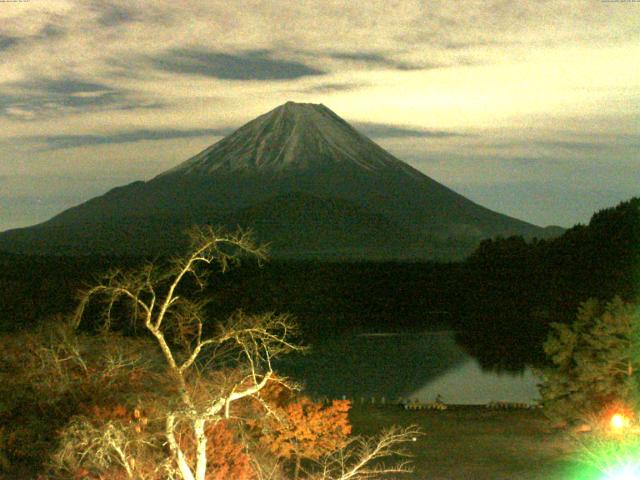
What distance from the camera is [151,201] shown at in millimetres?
148625

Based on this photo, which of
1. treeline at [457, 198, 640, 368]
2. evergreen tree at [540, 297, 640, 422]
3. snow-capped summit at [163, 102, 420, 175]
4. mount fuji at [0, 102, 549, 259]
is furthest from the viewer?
snow-capped summit at [163, 102, 420, 175]

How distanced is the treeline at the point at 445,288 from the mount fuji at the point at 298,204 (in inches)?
2195

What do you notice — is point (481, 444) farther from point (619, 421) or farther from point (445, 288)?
point (445, 288)

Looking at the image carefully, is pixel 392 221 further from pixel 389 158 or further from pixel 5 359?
pixel 5 359

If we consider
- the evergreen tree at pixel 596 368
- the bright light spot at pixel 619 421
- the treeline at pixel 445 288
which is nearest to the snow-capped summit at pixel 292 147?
the treeline at pixel 445 288

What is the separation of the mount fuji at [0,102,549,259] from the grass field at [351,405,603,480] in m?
106

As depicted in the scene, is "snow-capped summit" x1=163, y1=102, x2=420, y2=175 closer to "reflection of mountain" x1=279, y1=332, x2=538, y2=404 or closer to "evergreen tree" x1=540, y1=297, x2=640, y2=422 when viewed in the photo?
"reflection of mountain" x1=279, y1=332, x2=538, y2=404

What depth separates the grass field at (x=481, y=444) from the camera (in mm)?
14398

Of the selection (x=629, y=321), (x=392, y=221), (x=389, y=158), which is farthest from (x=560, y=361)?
(x=389, y=158)

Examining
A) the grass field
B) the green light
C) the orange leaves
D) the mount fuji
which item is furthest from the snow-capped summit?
the green light

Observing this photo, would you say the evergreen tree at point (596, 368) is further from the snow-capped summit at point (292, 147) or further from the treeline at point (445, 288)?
the snow-capped summit at point (292, 147)

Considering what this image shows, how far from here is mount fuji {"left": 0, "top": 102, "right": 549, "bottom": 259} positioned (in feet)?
448

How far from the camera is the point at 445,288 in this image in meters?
69.5

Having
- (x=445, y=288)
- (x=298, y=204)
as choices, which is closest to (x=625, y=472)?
(x=445, y=288)
